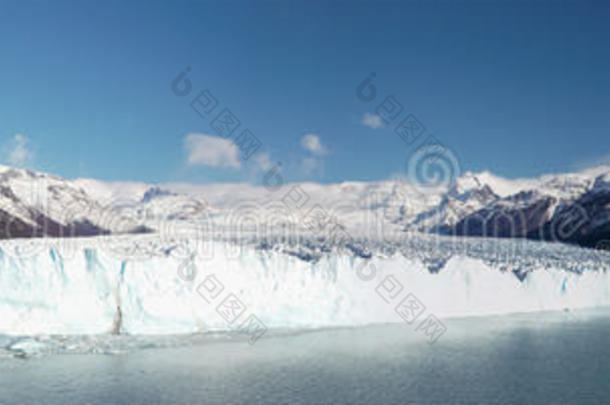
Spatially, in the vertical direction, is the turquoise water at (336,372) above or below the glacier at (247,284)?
below

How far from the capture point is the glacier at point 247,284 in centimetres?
1240

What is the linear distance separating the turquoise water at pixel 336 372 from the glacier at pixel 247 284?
1055mm

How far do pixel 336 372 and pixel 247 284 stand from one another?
14.5 feet

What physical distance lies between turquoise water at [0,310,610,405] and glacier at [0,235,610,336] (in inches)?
41.5

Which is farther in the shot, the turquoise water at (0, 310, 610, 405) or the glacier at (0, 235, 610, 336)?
→ the glacier at (0, 235, 610, 336)

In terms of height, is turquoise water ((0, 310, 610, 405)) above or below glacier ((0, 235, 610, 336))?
below

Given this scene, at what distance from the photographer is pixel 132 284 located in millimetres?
12797

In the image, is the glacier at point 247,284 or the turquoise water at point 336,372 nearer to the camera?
the turquoise water at point 336,372

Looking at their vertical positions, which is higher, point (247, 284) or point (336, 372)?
point (247, 284)

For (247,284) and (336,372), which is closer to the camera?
(336,372)

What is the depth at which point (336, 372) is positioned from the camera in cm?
991

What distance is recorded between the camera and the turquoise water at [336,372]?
8.48 m

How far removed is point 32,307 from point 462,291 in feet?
37.3

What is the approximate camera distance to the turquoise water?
8.48m
